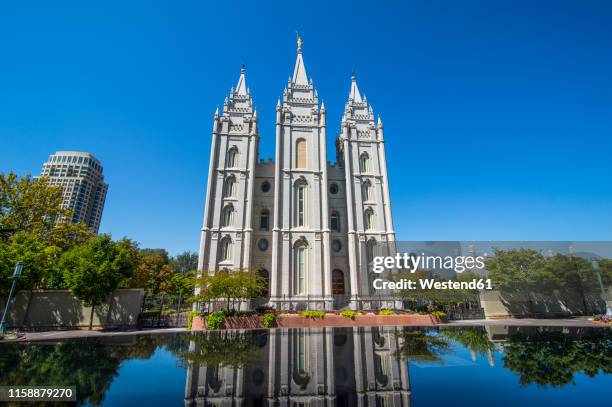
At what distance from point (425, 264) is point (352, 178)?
13335 mm

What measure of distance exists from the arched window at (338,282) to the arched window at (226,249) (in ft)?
36.7

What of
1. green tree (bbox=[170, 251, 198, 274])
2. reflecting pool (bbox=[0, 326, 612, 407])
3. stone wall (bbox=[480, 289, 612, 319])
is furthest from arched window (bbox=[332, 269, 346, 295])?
green tree (bbox=[170, 251, 198, 274])

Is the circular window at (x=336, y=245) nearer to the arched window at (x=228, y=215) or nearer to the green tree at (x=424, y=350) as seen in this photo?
the arched window at (x=228, y=215)

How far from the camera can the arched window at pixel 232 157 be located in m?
33.4

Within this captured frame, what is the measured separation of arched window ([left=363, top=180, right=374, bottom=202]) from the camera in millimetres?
34188

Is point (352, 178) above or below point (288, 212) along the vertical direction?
above

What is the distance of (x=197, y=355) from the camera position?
9.45 m

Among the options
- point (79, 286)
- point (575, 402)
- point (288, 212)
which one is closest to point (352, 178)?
point (288, 212)

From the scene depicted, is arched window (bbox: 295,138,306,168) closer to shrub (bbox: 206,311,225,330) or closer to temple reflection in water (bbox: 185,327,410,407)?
shrub (bbox: 206,311,225,330)

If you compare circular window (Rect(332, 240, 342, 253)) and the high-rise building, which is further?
the high-rise building

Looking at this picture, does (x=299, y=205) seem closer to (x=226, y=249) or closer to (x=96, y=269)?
(x=226, y=249)

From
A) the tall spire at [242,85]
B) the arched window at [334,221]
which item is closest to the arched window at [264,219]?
the arched window at [334,221]

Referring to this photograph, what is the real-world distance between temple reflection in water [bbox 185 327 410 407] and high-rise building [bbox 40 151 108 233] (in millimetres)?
87419

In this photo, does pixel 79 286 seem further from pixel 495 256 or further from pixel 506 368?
pixel 495 256
